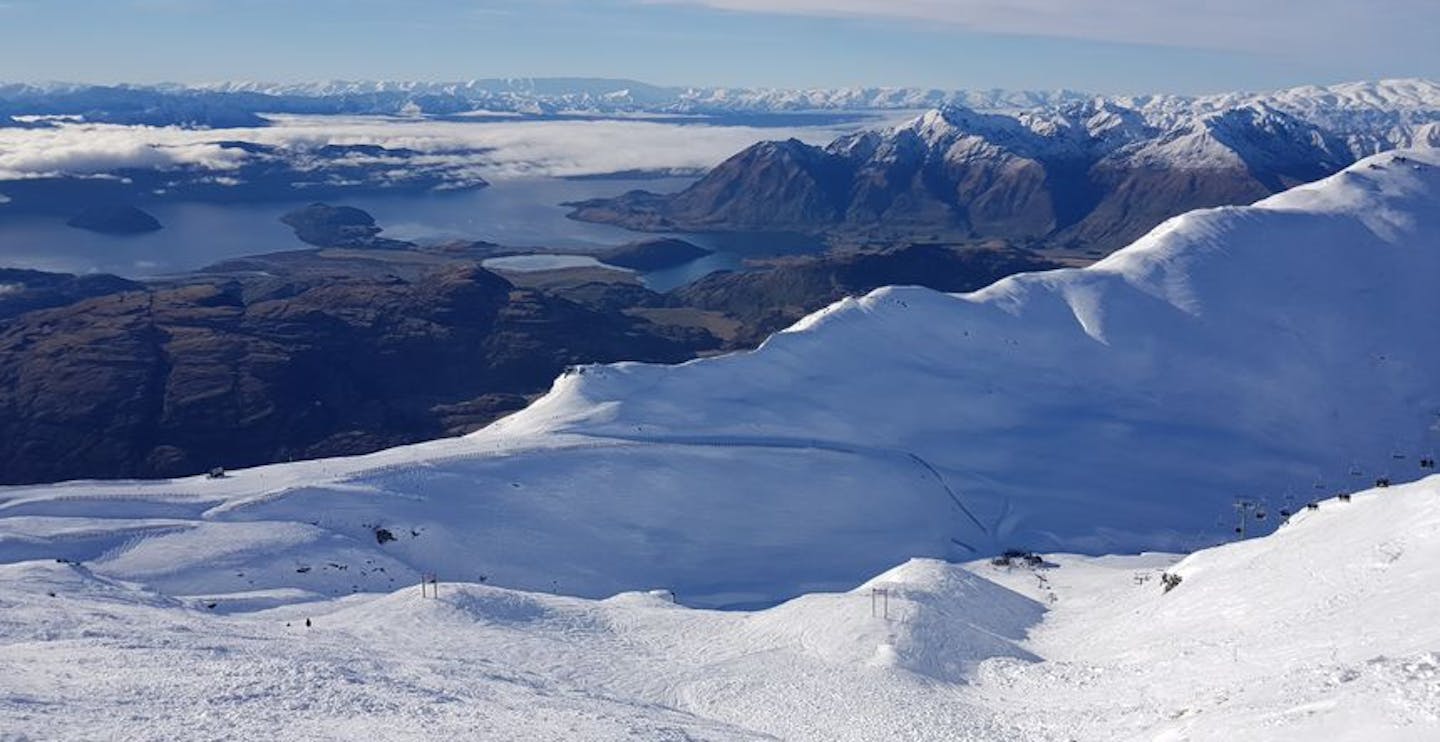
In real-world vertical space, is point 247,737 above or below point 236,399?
above

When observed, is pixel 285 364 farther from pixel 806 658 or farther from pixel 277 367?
pixel 806 658

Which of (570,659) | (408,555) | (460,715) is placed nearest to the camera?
(460,715)

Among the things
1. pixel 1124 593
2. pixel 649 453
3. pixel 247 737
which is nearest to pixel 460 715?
→ pixel 247 737

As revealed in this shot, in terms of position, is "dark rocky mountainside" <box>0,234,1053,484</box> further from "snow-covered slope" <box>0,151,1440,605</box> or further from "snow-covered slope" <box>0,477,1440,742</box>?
"snow-covered slope" <box>0,477,1440,742</box>

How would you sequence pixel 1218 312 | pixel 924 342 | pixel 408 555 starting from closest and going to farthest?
pixel 408 555 < pixel 924 342 < pixel 1218 312

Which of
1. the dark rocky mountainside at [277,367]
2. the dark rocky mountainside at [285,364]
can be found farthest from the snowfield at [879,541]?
the dark rocky mountainside at [277,367]

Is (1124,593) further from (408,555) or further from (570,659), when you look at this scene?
(408,555)

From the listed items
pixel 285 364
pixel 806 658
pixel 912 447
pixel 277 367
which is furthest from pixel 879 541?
pixel 285 364

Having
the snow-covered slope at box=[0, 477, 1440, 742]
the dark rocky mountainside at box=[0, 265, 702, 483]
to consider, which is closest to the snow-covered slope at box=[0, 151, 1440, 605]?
the snow-covered slope at box=[0, 477, 1440, 742]
